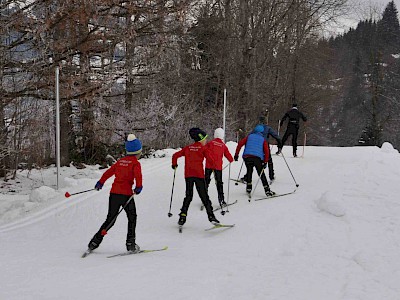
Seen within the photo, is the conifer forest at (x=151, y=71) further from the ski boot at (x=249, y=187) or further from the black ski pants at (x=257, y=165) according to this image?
the ski boot at (x=249, y=187)

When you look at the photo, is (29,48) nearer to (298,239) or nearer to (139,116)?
(298,239)

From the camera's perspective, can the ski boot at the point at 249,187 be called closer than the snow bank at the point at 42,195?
Yes

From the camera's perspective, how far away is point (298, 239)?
259 inches

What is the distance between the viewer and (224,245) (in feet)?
21.9

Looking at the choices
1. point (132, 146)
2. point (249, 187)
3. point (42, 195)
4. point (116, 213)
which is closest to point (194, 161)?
point (132, 146)

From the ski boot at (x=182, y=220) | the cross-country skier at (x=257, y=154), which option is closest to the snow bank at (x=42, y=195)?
the ski boot at (x=182, y=220)

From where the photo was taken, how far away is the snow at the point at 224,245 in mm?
4910

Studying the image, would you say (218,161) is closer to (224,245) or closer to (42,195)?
(224,245)

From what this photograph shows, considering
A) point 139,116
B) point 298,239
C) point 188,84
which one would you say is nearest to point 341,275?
point 298,239

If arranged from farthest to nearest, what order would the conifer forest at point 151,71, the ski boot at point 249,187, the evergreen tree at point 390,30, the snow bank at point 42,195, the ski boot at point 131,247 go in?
the evergreen tree at point 390,30 < the conifer forest at point 151,71 < the snow bank at point 42,195 < the ski boot at point 249,187 < the ski boot at point 131,247

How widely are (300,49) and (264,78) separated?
11.5ft

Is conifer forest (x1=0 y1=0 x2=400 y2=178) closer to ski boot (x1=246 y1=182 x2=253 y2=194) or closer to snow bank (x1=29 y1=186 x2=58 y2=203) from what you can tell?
snow bank (x1=29 y1=186 x2=58 y2=203)

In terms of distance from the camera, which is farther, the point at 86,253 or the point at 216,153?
the point at 216,153

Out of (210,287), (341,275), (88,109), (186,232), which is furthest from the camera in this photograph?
(88,109)
